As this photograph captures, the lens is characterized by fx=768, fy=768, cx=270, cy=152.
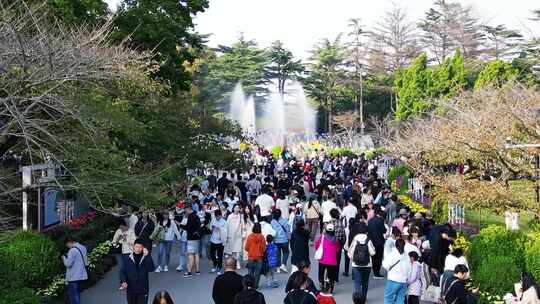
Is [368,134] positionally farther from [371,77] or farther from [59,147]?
[59,147]

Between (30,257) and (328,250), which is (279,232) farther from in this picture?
(30,257)

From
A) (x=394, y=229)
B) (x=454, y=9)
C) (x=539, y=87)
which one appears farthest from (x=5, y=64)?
(x=454, y=9)

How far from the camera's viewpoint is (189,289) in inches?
584

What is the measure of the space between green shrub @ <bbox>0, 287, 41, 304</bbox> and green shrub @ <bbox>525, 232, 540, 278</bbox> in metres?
7.41

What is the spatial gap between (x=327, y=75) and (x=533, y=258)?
192ft

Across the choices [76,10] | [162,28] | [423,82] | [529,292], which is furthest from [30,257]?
[423,82]

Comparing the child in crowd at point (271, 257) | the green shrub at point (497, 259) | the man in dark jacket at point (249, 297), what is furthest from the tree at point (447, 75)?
the man in dark jacket at point (249, 297)

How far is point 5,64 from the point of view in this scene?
10992mm

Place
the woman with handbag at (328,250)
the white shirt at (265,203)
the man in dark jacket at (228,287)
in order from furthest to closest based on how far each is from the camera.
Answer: the white shirt at (265,203) → the woman with handbag at (328,250) → the man in dark jacket at (228,287)

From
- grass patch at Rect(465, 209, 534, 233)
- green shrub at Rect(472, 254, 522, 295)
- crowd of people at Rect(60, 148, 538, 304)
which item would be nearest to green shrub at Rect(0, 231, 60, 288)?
crowd of people at Rect(60, 148, 538, 304)

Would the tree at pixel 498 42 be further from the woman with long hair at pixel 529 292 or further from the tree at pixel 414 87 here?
the woman with long hair at pixel 529 292

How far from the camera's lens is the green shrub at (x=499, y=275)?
11422mm

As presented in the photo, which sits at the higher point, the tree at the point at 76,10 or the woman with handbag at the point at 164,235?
the tree at the point at 76,10

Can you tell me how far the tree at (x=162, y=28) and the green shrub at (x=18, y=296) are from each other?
13.2 metres
